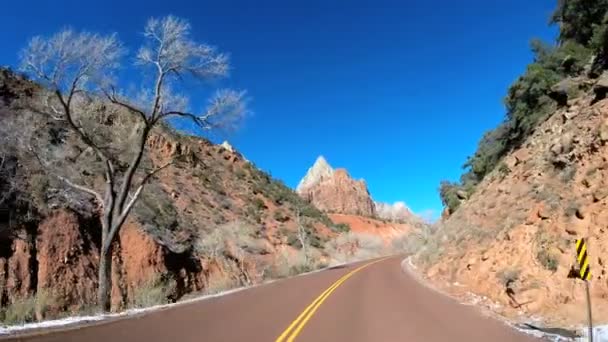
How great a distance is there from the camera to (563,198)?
53.2ft

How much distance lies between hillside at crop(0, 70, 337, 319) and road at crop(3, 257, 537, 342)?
197 inches

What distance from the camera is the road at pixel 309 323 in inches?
404

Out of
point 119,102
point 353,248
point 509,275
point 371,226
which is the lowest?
point 509,275

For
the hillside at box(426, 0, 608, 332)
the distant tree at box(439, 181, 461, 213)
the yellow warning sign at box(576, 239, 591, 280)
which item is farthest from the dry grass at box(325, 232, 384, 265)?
the yellow warning sign at box(576, 239, 591, 280)

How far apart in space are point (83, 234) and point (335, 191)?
119132 mm

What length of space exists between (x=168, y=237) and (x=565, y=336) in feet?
79.9

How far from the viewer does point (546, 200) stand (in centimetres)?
1703

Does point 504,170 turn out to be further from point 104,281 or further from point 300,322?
point 104,281

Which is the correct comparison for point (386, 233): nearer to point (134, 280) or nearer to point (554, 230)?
point (134, 280)

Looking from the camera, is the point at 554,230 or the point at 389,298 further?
the point at 389,298

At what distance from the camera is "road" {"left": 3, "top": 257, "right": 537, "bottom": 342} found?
10.3 metres

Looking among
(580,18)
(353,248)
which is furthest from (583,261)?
(353,248)

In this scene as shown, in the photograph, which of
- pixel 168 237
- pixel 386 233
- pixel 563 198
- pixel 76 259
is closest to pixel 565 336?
pixel 563 198

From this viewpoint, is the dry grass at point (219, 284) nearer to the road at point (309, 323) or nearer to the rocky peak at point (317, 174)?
the road at point (309, 323)
